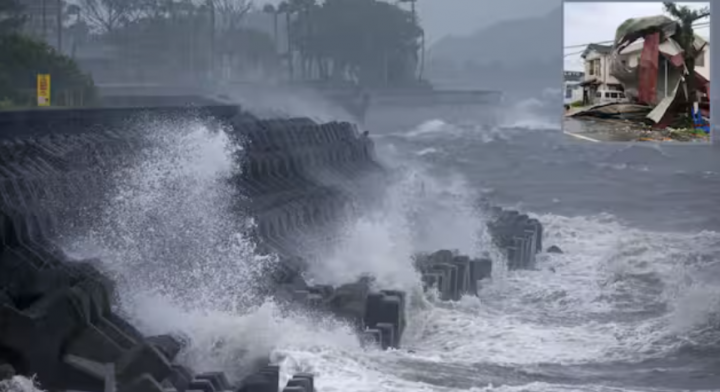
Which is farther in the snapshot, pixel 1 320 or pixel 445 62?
pixel 445 62

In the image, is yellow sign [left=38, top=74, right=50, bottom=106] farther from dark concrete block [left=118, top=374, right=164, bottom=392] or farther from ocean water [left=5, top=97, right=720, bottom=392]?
dark concrete block [left=118, top=374, right=164, bottom=392]

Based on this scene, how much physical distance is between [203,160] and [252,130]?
204 centimetres

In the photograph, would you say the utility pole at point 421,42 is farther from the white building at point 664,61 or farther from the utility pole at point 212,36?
the white building at point 664,61

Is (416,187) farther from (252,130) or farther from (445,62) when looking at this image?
(252,130)

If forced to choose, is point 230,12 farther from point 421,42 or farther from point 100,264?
point 100,264

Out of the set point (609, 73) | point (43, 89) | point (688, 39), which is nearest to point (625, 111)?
point (609, 73)

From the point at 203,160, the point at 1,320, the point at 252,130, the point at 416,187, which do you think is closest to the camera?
the point at 1,320

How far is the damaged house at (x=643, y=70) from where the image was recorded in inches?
375

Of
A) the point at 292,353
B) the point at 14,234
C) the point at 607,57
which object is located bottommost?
the point at 292,353

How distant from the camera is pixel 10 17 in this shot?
12.8 m

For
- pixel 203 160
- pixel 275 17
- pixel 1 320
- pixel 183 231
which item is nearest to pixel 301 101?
Answer: pixel 275 17

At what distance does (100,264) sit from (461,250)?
5.77 m

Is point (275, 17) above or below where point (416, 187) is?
above

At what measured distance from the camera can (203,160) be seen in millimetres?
12070
